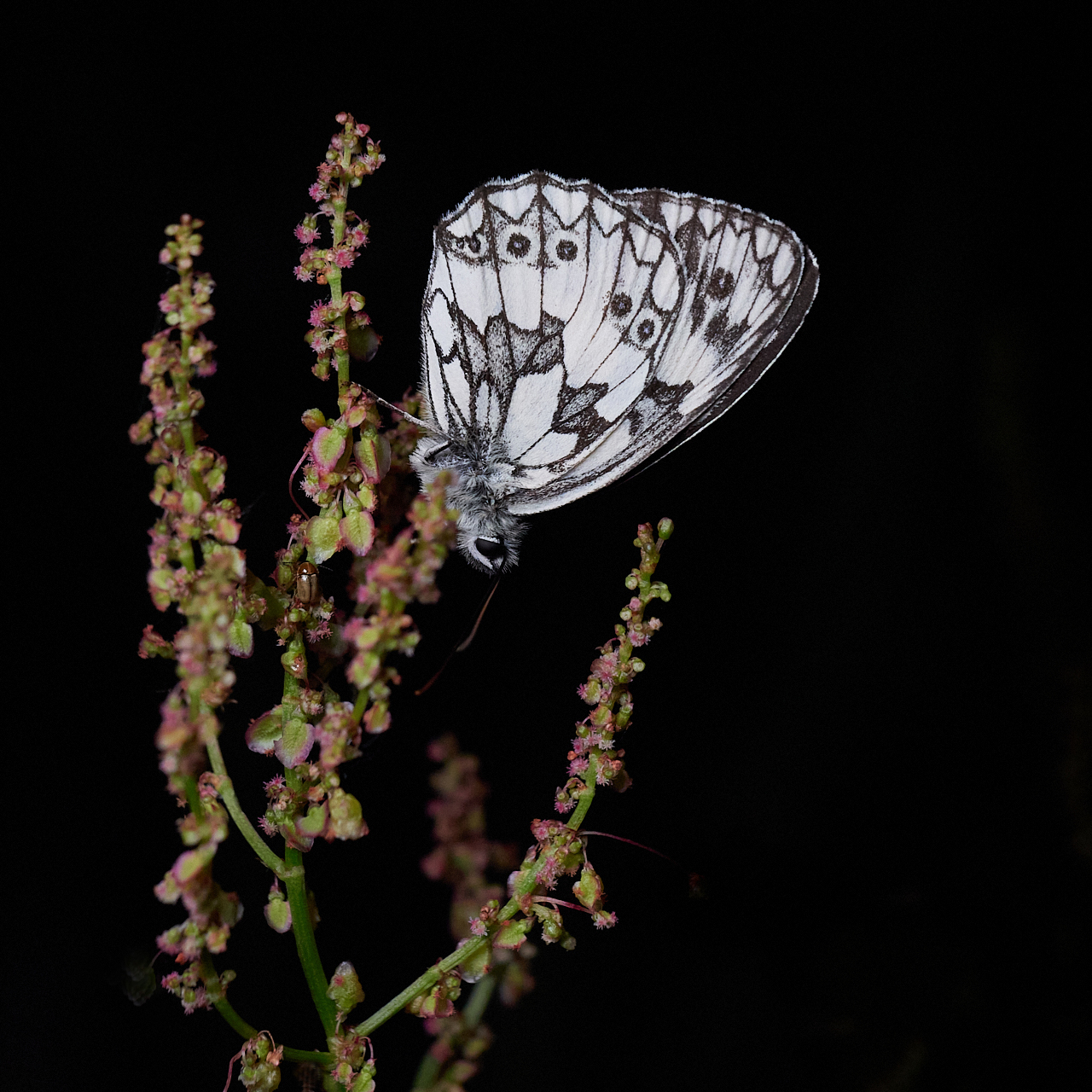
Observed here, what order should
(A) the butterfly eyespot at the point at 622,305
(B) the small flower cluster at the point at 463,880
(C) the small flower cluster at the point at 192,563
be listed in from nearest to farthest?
(C) the small flower cluster at the point at 192,563, (B) the small flower cluster at the point at 463,880, (A) the butterfly eyespot at the point at 622,305

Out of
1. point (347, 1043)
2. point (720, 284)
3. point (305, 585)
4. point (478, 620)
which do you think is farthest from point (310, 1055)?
point (720, 284)

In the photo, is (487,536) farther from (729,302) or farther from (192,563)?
(192,563)

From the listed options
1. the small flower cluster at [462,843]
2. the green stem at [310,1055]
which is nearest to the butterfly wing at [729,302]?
the small flower cluster at [462,843]

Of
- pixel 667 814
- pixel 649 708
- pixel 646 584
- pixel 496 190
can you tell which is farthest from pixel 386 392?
pixel 646 584

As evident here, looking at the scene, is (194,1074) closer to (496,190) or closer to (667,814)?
(667,814)

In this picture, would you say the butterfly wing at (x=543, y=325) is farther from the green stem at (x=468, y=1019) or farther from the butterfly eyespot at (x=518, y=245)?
the green stem at (x=468, y=1019)

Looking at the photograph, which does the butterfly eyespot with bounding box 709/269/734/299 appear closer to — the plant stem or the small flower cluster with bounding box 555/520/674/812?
the small flower cluster with bounding box 555/520/674/812

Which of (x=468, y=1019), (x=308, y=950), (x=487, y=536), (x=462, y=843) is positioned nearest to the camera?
(x=308, y=950)
